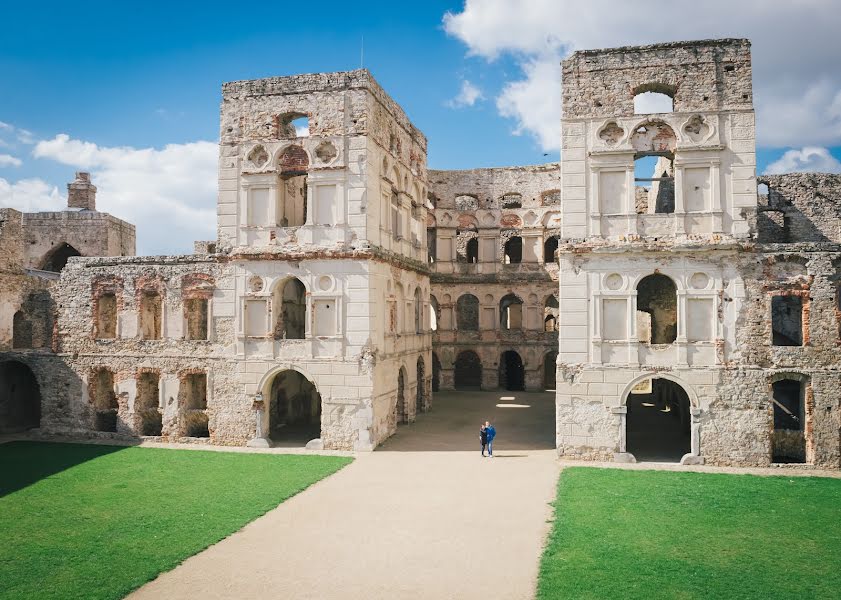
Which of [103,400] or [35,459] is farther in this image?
[103,400]

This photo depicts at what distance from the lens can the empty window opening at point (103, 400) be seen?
80.1 feet

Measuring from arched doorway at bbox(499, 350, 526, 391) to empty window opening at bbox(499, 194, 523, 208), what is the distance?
9381mm

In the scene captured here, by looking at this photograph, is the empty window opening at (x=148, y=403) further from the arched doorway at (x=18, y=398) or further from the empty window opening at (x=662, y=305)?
the empty window opening at (x=662, y=305)

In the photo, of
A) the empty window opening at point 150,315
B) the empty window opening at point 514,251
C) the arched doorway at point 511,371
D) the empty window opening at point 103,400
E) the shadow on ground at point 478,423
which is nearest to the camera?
the shadow on ground at point 478,423

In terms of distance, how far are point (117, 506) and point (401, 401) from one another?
13.7 m

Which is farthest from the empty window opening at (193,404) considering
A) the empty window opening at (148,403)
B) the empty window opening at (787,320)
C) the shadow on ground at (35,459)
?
the empty window opening at (787,320)

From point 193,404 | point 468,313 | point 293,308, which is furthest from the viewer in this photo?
point 468,313

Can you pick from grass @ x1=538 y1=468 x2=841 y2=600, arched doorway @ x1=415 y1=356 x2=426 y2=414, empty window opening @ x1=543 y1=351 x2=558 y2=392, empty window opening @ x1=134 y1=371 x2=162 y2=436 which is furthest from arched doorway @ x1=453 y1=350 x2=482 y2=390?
grass @ x1=538 y1=468 x2=841 y2=600

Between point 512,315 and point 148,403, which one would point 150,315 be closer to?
point 148,403

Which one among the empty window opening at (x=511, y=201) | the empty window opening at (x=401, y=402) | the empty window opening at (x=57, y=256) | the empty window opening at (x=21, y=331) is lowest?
the empty window opening at (x=401, y=402)

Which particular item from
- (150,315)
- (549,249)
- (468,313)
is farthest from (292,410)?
(549,249)

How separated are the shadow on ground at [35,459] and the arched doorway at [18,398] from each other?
11.0 ft

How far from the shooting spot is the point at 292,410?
28.2 m

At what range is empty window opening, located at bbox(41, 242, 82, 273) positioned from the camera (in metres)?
35.7
